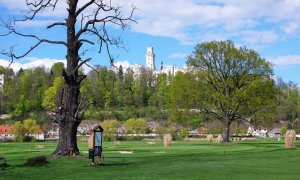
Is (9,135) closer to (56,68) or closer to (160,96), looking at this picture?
(160,96)

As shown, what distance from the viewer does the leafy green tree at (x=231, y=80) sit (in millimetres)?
54281

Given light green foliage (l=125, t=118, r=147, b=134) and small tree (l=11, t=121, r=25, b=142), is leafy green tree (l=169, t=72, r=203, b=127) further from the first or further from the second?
light green foliage (l=125, t=118, r=147, b=134)

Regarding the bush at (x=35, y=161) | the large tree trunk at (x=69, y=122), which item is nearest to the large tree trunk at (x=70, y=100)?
the large tree trunk at (x=69, y=122)

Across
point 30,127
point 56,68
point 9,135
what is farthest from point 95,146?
point 56,68

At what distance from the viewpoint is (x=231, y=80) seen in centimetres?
5541

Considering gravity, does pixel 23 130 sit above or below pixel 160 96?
below

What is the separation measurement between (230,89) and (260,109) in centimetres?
414

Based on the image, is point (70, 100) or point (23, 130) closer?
point (70, 100)

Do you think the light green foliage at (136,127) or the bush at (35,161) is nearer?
the bush at (35,161)

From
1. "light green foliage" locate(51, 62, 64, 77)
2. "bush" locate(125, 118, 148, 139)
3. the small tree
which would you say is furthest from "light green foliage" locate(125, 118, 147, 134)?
"light green foliage" locate(51, 62, 64, 77)

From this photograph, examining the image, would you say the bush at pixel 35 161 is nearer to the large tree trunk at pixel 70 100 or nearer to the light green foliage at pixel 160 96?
the large tree trunk at pixel 70 100

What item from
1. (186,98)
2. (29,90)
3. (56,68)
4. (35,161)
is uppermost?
(56,68)

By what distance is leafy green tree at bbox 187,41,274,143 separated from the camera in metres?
54.3

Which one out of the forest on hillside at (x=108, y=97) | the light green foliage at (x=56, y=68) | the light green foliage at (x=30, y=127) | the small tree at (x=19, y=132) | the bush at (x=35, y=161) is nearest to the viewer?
the bush at (x=35, y=161)
